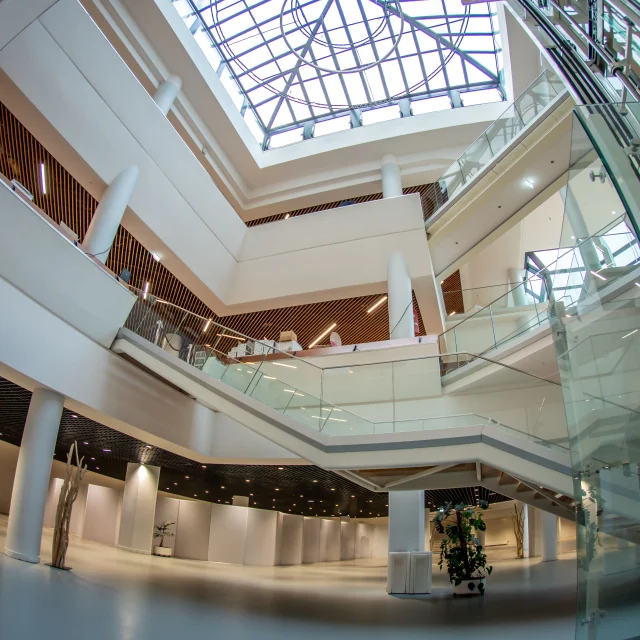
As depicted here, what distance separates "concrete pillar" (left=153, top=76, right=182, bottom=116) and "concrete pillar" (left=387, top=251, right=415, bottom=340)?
7.87 meters

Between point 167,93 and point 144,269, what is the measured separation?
5.23 m

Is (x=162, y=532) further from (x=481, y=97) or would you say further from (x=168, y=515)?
(x=481, y=97)

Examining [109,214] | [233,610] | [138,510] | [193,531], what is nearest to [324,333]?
[193,531]

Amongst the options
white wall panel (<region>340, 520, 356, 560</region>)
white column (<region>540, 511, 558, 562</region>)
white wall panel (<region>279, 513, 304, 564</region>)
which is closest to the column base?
white wall panel (<region>279, 513, 304, 564</region>)

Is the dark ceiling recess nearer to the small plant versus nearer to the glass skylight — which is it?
the small plant

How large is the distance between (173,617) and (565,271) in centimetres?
463

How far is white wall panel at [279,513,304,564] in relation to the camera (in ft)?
58.1

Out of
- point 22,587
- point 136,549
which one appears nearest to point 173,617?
point 22,587

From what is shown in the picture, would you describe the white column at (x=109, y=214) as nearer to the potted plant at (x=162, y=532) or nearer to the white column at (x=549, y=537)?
the potted plant at (x=162, y=532)

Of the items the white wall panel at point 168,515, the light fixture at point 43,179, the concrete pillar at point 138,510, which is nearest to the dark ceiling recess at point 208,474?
the concrete pillar at point 138,510

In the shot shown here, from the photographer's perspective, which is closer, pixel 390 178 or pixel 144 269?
pixel 144 269

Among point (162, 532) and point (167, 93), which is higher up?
point (167, 93)

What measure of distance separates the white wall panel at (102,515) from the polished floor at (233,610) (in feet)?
22.7

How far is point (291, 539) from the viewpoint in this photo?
18188 millimetres
